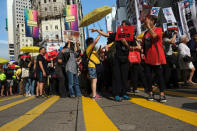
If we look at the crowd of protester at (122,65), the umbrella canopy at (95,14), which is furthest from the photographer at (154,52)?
the umbrella canopy at (95,14)

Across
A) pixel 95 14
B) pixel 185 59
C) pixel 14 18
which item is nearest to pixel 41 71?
pixel 95 14

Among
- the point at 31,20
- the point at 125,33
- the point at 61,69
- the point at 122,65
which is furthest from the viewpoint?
the point at 31,20

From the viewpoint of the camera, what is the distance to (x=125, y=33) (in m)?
3.91

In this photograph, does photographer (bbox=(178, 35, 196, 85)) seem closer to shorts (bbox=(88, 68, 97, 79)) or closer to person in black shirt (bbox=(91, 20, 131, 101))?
person in black shirt (bbox=(91, 20, 131, 101))

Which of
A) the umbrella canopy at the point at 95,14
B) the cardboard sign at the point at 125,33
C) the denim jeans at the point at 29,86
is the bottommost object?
the denim jeans at the point at 29,86

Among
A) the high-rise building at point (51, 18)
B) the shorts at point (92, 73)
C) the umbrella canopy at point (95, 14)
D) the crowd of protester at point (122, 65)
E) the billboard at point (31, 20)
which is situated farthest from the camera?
the high-rise building at point (51, 18)

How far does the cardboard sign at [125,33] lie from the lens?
3888 millimetres

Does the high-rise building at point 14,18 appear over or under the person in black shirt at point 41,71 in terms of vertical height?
over

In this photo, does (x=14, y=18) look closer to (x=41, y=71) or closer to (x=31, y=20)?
(x=31, y=20)

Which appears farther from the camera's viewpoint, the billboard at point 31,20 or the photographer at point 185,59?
the billboard at point 31,20

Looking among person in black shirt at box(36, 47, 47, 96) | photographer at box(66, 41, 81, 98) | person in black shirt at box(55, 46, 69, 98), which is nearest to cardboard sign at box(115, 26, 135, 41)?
photographer at box(66, 41, 81, 98)

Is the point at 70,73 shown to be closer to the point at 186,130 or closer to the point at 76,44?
the point at 76,44

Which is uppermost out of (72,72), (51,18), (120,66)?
(51,18)

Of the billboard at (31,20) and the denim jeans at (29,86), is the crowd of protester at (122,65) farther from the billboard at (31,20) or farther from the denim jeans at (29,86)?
the billboard at (31,20)
